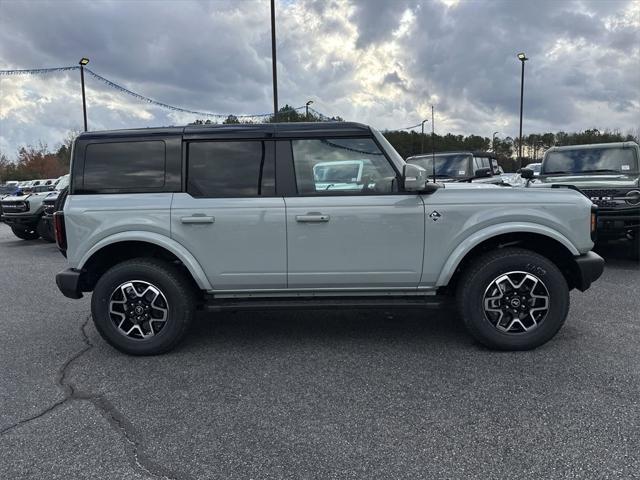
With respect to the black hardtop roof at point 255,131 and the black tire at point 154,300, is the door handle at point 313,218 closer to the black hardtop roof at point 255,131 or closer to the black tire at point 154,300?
the black hardtop roof at point 255,131

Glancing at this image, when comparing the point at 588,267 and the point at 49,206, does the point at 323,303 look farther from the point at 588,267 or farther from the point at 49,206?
the point at 49,206

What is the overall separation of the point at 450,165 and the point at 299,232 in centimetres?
777

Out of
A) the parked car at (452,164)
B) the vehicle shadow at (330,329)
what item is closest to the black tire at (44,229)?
the vehicle shadow at (330,329)

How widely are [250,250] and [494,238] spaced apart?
203 centimetres

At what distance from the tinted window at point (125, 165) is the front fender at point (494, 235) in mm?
2482

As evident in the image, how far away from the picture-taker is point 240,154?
406cm

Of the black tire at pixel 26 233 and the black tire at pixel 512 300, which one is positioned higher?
the black tire at pixel 512 300

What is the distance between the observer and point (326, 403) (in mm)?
3203

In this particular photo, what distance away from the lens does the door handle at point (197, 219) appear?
3.92 m

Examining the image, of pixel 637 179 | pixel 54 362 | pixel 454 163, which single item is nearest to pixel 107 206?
pixel 54 362

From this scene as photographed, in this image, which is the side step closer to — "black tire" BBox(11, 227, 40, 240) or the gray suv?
the gray suv

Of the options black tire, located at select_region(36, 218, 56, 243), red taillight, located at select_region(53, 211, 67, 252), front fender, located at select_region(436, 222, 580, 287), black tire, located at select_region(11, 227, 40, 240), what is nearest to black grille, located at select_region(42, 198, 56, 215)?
black tire, located at select_region(36, 218, 56, 243)

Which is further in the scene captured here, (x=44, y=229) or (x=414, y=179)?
(x=44, y=229)

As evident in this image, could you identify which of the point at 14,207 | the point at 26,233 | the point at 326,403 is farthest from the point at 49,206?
the point at 326,403
